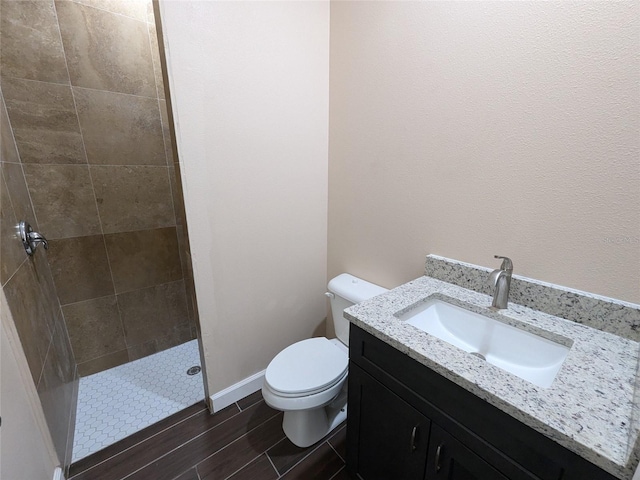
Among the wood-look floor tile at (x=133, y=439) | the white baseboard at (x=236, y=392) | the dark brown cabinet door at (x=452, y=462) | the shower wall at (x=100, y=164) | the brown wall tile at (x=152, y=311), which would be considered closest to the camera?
the dark brown cabinet door at (x=452, y=462)

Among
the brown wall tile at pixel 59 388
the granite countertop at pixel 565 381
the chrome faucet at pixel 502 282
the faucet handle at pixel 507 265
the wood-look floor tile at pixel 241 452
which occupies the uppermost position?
the faucet handle at pixel 507 265

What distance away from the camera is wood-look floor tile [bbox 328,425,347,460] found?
1.35m

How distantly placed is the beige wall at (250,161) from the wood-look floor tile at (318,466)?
578 mm

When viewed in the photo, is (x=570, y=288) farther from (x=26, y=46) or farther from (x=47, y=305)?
(x=26, y=46)

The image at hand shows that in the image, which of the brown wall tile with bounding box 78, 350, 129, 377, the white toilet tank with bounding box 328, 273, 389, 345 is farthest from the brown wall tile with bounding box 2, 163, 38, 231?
the white toilet tank with bounding box 328, 273, 389, 345

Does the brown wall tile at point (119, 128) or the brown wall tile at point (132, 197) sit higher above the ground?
the brown wall tile at point (119, 128)

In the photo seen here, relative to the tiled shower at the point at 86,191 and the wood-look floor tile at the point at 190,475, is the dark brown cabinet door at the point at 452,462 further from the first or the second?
the tiled shower at the point at 86,191

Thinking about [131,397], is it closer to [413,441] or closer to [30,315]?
[30,315]

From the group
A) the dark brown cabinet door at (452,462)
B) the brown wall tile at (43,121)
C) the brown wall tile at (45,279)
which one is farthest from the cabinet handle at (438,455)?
the brown wall tile at (43,121)

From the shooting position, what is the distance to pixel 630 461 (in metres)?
0.47

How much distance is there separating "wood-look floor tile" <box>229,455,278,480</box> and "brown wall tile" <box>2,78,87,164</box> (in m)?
1.87

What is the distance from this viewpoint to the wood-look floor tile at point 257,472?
4.05 feet

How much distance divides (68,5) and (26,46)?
12.0 inches

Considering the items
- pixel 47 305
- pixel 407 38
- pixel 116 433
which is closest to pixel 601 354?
pixel 407 38
